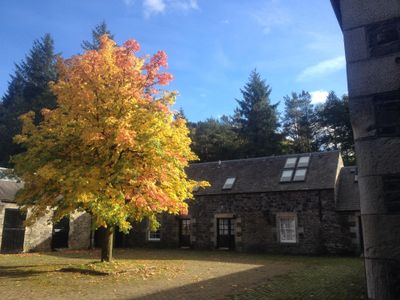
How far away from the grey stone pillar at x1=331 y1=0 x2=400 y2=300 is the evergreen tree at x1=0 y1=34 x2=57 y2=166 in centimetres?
3797

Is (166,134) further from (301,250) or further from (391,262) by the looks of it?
(301,250)

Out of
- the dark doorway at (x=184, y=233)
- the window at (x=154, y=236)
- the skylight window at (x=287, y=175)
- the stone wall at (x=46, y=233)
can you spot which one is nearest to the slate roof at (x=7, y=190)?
the stone wall at (x=46, y=233)

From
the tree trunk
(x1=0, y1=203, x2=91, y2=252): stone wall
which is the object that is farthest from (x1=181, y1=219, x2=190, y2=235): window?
the tree trunk

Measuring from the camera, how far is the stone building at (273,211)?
2142 cm

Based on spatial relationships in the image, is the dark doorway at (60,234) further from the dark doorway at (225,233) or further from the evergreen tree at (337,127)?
the evergreen tree at (337,127)

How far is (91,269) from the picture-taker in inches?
532

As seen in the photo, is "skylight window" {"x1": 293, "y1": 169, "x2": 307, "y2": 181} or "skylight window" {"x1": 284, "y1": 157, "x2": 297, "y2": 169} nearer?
"skylight window" {"x1": 293, "y1": 169, "x2": 307, "y2": 181}

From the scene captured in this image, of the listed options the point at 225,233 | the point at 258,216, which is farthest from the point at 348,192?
the point at 225,233

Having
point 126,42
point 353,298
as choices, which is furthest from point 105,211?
point 353,298

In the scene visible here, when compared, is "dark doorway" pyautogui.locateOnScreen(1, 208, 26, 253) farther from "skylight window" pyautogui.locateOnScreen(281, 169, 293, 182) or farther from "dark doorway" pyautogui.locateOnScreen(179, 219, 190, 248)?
"skylight window" pyautogui.locateOnScreen(281, 169, 293, 182)

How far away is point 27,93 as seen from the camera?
49000mm

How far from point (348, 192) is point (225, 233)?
26.7ft

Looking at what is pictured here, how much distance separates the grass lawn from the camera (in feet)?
30.8

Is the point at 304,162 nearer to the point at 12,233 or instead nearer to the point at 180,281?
the point at 180,281
